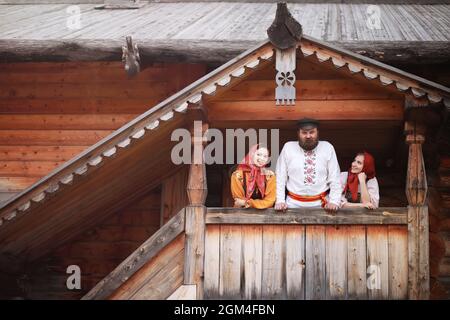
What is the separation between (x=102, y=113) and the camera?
10266 millimetres

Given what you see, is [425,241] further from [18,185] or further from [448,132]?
[18,185]

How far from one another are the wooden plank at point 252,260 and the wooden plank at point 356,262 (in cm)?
98

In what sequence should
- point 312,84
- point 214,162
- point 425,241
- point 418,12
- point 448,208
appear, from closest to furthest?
point 425,241, point 312,84, point 448,208, point 214,162, point 418,12

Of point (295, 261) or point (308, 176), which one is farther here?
point (308, 176)

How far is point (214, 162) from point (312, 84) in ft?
7.24

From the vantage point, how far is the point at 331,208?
25.4 feet

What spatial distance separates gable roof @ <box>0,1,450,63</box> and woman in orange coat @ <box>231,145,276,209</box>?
1786mm

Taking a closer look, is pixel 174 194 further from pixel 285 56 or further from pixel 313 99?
pixel 285 56

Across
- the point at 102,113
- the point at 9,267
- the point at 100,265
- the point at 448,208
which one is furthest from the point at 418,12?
the point at 9,267

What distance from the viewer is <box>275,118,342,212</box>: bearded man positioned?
8023mm

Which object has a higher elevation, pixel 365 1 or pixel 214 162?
pixel 365 1

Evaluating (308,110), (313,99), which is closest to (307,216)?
(308,110)

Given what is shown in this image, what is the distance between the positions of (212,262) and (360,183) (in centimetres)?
198

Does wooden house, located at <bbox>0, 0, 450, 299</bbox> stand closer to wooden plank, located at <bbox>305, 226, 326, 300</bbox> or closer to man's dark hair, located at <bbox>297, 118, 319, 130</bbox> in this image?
wooden plank, located at <bbox>305, 226, 326, 300</bbox>
